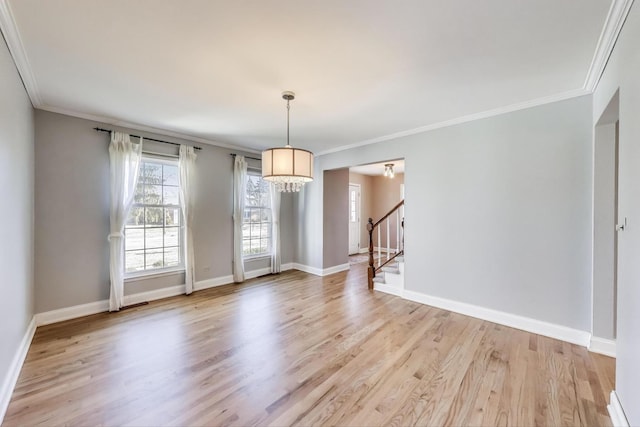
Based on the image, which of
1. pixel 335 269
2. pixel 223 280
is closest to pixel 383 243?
pixel 335 269

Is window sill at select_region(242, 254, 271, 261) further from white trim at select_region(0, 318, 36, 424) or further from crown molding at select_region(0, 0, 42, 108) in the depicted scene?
crown molding at select_region(0, 0, 42, 108)

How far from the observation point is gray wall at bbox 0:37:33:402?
1919 millimetres

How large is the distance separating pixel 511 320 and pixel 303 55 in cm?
361

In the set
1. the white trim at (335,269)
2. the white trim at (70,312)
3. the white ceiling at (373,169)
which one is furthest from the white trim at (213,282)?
the white ceiling at (373,169)

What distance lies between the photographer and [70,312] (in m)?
3.37

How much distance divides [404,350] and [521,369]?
96cm

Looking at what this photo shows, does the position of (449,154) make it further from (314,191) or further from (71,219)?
(71,219)

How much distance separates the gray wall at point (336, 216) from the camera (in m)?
5.64

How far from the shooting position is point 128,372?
2.24 meters

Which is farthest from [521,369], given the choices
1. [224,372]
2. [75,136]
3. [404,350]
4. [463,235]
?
[75,136]

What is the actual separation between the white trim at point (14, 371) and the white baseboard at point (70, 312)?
0.95 ft

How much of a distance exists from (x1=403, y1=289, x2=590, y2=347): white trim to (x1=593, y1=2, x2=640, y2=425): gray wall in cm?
122

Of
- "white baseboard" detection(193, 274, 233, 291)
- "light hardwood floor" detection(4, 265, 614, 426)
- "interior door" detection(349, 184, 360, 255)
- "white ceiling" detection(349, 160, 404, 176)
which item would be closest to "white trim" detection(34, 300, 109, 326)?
"light hardwood floor" detection(4, 265, 614, 426)

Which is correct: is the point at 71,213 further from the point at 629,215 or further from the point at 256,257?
the point at 629,215
